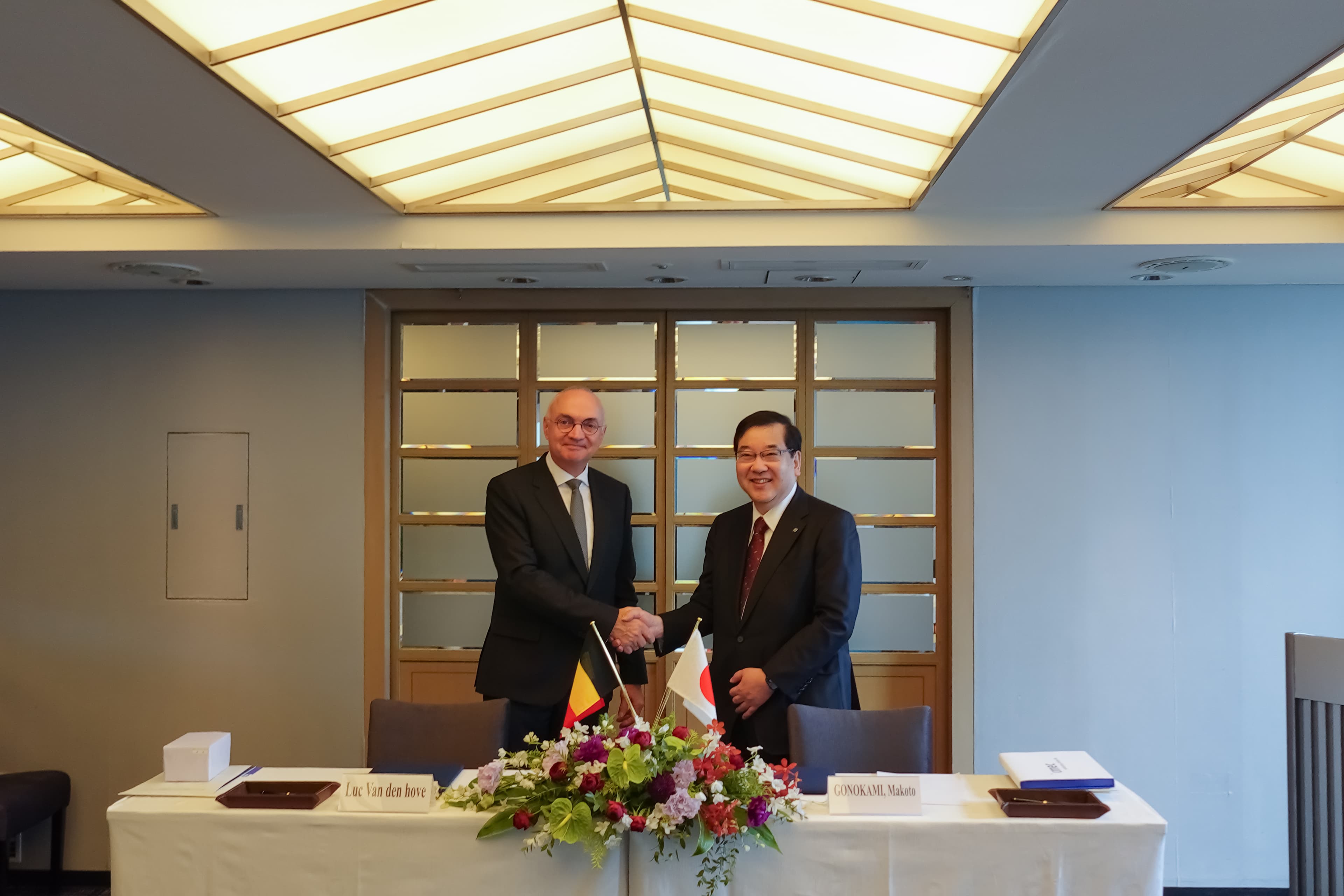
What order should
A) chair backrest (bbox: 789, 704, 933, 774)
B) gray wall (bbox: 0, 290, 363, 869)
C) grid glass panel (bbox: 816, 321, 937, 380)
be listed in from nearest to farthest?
1. chair backrest (bbox: 789, 704, 933, 774)
2. gray wall (bbox: 0, 290, 363, 869)
3. grid glass panel (bbox: 816, 321, 937, 380)

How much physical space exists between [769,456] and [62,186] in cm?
269

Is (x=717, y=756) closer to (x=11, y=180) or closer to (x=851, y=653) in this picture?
(x=851, y=653)

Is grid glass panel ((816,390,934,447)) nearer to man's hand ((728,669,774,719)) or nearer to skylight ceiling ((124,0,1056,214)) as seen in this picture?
skylight ceiling ((124,0,1056,214))

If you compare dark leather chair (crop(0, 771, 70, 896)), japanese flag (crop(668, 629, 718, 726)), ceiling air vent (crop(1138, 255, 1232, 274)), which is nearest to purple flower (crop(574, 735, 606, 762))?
japanese flag (crop(668, 629, 718, 726))

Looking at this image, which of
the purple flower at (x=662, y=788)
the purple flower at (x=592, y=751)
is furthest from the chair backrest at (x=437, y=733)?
the purple flower at (x=662, y=788)

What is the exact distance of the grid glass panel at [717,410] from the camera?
4.88 meters

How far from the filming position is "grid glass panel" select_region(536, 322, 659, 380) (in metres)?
4.89

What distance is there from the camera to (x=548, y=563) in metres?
3.85

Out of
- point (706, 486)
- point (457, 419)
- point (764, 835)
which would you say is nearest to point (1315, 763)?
point (764, 835)

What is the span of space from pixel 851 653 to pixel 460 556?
6.31 feet

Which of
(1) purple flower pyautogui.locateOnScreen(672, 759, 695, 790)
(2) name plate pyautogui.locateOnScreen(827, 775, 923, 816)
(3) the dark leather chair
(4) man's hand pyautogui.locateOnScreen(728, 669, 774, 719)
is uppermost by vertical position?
(1) purple flower pyautogui.locateOnScreen(672, 759, 695, 790)

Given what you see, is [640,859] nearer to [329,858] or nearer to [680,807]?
[680,807]

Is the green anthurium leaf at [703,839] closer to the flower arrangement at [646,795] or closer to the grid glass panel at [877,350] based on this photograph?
the flower arrangement at [646,795]

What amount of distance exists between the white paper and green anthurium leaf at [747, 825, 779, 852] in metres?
1.34
